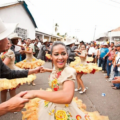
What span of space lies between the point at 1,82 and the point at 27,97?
5.63 feet

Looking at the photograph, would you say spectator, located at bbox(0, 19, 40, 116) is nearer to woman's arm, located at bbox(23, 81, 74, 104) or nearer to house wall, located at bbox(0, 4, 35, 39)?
woman's arm, located at bbox(23, 81, 74, 104)

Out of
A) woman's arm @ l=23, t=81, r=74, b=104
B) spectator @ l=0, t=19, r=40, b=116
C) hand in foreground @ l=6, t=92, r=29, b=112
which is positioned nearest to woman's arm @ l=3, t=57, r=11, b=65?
spectator @ l=0, t=19, r=40, b=116

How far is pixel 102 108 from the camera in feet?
10.4

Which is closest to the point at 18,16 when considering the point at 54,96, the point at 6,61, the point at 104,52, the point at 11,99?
the point at 104,52

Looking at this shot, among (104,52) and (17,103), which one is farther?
(104,52)

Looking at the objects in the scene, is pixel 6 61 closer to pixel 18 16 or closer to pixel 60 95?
pixel 60 95

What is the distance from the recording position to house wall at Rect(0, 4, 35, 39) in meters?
9.05

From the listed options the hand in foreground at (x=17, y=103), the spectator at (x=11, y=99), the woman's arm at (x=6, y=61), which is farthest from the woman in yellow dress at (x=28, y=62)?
the hand in foreground at (x=17, y=103)

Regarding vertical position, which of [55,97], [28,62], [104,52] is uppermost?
[104,52]

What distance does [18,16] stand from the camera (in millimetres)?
10773

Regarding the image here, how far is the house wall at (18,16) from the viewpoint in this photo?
356 inches

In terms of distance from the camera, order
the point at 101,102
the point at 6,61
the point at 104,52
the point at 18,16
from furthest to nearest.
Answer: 1. the point at 18,16
2. the point at 104,52
3. the point at 101,102
4. the point at 6,61

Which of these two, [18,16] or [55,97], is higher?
[18,16]

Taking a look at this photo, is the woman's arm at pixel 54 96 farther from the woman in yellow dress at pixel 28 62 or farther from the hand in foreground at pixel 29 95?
the woman in yellow dress at pixel 28 62
